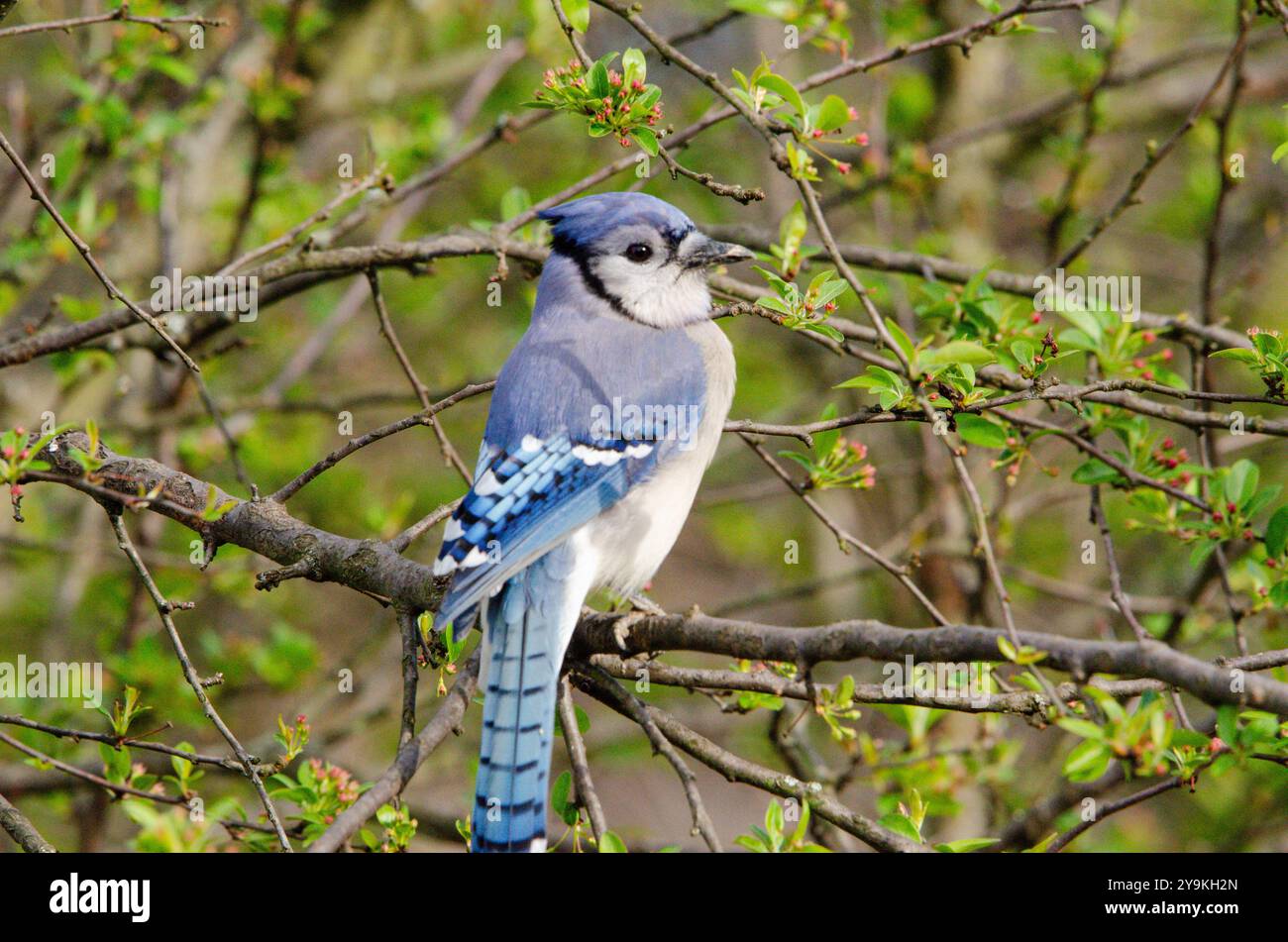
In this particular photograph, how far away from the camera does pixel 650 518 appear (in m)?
3.02

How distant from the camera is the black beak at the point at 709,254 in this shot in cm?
314

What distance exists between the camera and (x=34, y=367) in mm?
4488

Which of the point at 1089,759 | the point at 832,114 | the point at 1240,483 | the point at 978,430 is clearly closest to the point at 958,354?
the point at 978,430

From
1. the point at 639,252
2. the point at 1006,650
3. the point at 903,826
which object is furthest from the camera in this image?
the point at 639,252

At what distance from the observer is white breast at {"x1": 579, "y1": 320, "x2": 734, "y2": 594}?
2.94m

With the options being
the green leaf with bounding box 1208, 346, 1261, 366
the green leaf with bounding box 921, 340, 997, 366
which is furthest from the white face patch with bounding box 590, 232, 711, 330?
the green leaf with bounding box 1208, 346, 1261, 366

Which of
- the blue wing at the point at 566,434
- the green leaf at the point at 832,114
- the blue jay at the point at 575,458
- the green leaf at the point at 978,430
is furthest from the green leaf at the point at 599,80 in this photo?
the green leaf at the point at 978,430

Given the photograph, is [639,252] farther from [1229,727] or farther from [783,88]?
[1229,727]

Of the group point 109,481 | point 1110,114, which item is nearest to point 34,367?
point 109,481

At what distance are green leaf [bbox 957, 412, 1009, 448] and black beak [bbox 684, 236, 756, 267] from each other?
0.82 metres

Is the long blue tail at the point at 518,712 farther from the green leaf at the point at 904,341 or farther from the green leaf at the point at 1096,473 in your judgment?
the green leaf at the point at 1096,473

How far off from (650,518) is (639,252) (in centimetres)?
76
